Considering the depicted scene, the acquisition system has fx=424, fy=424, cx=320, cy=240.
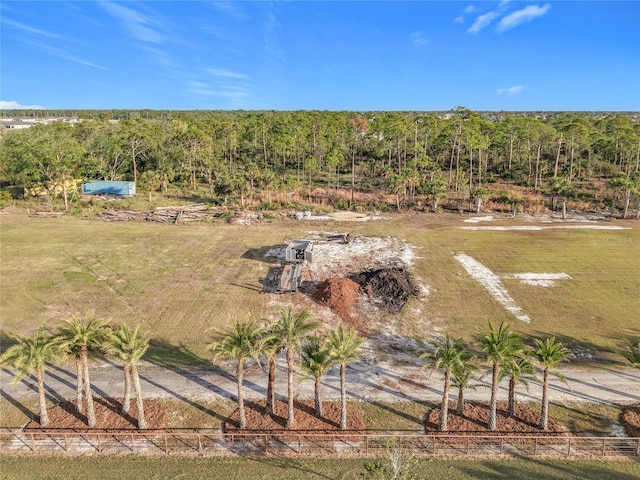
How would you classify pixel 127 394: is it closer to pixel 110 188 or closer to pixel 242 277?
pixel 242 277

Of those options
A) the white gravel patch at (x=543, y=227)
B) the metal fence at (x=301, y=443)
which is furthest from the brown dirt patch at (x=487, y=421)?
the white gravel patch at (x=543, y=227)

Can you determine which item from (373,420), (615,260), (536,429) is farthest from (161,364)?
(615,260)

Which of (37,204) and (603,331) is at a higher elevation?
(37,204)

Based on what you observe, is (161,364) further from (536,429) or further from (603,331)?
(603,331)

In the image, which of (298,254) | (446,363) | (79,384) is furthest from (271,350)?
(298,254)

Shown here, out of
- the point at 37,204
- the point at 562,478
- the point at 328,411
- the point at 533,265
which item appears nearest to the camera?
the point at 562,478

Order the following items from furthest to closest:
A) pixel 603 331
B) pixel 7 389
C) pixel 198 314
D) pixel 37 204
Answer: pixel 37 204 → pixel 198 314 → pixel 603 331 → pixel 7 389
